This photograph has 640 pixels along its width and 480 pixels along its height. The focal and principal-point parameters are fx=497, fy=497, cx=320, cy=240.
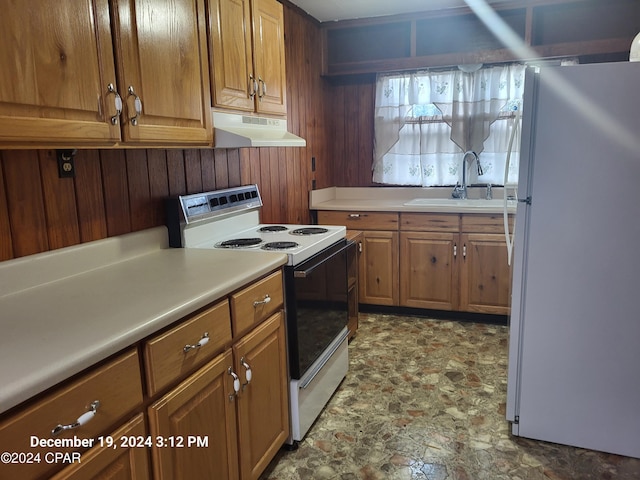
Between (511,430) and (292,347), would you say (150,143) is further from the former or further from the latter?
(511,430)

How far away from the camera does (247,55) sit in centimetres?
227

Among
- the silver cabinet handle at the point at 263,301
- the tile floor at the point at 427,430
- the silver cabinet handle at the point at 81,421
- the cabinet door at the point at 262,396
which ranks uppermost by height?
the silver cabinet handle at the point at 263,301

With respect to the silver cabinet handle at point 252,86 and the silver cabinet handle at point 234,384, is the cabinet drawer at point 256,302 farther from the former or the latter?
the silver cabinet handle at point 252,86

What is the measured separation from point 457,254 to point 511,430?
1539mm

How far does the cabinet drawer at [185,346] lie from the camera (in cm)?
130

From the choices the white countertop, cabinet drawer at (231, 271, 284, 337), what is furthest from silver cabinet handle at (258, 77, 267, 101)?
cabinet drawer at (231, 271, 284, 337)

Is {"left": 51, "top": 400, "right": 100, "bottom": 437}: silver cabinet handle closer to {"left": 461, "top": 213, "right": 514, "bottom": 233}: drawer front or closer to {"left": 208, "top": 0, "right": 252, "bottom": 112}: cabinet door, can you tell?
{"left": 208, "top": 0, "right": 252, "bottom": 112}: cabinet door

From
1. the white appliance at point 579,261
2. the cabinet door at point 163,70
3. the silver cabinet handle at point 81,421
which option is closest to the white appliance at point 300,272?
the cabinet door at point 163,70

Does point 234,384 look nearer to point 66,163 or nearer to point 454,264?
point 66,163

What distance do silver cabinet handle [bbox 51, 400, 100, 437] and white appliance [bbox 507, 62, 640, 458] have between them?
1.74m

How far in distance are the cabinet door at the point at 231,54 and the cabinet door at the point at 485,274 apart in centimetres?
201

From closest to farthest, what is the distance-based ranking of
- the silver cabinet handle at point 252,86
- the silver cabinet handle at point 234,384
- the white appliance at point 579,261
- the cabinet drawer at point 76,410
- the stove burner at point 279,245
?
1. the cabinet drawer at point 76,410
2. the silver cabinet handle at point 234,384
3. the white appliance at point 579,261
4. the stove burner at point 279,245
5. the silver cabinet handle at point 252,86

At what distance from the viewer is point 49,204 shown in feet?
5.52

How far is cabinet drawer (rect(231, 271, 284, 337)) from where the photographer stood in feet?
5.57
